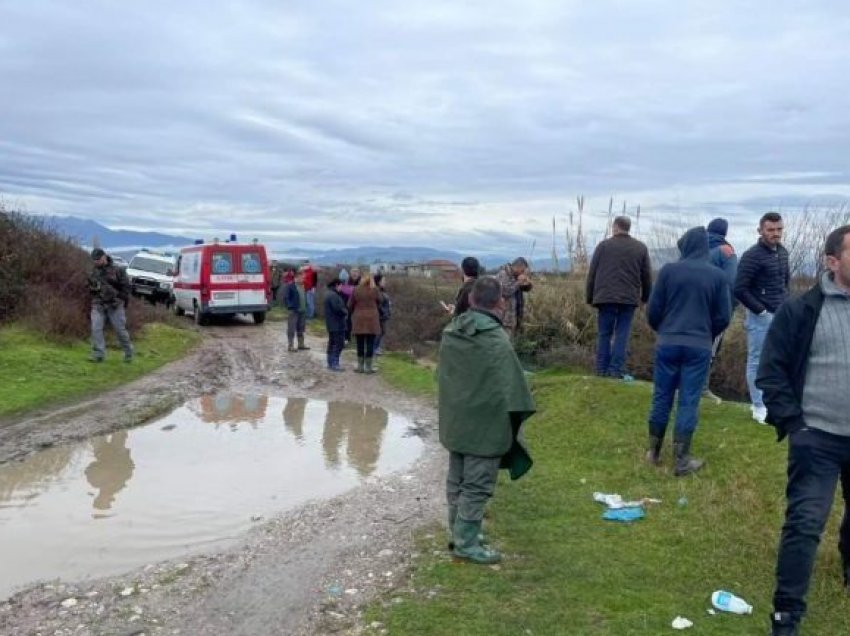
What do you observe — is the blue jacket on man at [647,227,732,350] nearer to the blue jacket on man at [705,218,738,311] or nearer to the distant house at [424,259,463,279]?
the blue jacket on man at [705,218,738,311]

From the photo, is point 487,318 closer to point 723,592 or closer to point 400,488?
point 723,592

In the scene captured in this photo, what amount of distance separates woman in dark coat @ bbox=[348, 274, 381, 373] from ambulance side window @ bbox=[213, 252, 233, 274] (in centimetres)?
766

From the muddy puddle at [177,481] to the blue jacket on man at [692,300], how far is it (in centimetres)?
347

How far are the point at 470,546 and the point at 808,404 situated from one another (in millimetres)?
2456

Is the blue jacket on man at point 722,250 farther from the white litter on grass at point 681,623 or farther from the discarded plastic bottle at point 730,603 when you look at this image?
the white litter on grass at point 681,623

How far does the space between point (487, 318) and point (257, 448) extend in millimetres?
5226

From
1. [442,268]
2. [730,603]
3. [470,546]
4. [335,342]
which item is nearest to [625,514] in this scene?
[470,546]

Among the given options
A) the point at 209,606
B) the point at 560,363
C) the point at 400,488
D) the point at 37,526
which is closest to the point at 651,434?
the point at 400,488

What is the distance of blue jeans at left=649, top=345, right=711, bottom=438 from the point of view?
23.4 ft

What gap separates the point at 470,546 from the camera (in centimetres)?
565

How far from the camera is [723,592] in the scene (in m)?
4.93

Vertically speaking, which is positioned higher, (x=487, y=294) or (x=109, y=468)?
(x=487, y=294)

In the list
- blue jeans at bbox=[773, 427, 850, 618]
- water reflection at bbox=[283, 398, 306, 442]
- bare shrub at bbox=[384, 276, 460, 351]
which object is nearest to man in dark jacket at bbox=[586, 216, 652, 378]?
water reflection at bbox=[283, 398, 306, 442]

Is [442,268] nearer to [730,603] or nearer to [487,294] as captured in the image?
[487,294]
